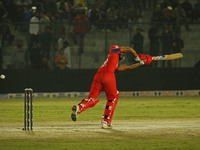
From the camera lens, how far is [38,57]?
2458cm

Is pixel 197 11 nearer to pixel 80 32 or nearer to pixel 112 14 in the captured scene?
pixel 112 14

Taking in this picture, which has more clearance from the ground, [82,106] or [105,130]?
[82,106]

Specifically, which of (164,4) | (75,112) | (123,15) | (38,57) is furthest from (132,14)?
(75,112)

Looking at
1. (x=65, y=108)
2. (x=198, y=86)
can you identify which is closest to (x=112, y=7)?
(x=198, y=86)

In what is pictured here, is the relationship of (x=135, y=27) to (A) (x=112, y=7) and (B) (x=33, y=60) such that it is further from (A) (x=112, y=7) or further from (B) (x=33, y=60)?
(B) (x=33, y=60)

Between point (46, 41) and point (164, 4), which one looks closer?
point (46, 41)

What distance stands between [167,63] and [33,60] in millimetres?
6301

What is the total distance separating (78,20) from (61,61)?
2.49 meters

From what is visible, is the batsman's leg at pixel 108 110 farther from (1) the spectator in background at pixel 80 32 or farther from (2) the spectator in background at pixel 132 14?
(2) the spectator in background at pixel 132 14

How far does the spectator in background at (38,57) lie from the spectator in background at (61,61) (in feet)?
1.64

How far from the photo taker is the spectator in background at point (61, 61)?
24.6m

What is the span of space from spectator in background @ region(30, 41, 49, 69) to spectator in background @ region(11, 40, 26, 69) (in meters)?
0.40

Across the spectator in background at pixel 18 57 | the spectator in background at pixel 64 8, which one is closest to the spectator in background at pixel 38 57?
the spectator in background at pixel 18 57

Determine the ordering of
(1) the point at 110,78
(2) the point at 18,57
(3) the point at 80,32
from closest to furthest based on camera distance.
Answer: (1) the point at 110,78 → (2) the point at 18,57 → (3) the point at 80,32
